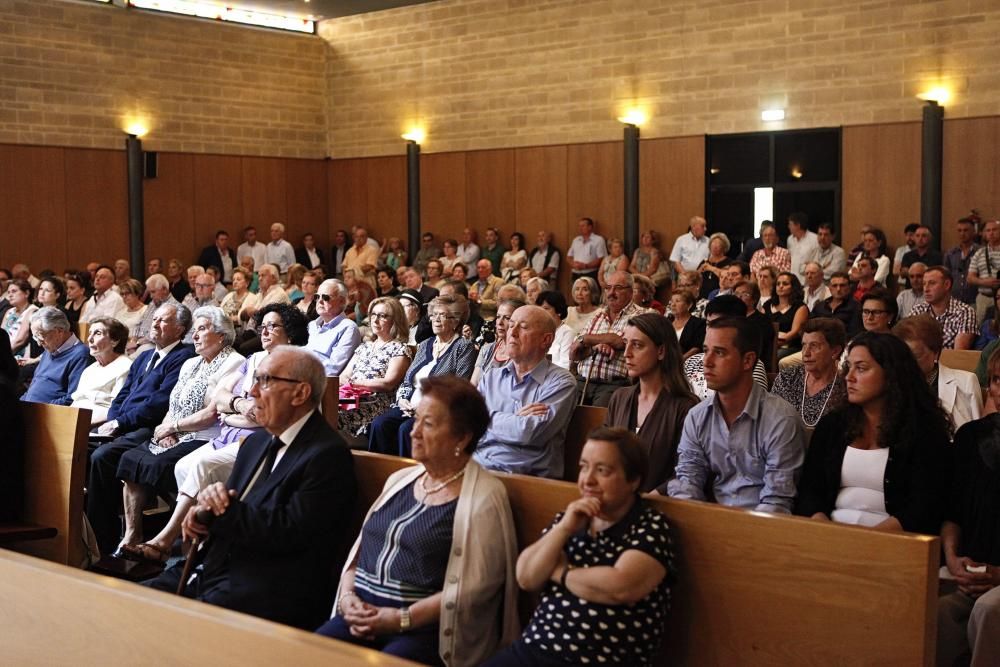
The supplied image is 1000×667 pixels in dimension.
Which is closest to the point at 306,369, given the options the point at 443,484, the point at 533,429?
the point at 443,484

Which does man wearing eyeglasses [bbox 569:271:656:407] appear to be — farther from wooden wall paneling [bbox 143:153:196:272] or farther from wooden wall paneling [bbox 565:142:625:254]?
wooden wall paneling [bbox 143:153:196:272]

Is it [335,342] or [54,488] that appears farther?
[335,342]

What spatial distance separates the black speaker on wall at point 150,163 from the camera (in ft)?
52.0

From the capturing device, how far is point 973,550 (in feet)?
10.8

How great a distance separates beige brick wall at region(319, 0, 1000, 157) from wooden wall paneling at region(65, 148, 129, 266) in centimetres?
331

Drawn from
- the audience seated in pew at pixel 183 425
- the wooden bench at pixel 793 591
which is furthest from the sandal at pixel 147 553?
the wooden bench at pixel 793 591

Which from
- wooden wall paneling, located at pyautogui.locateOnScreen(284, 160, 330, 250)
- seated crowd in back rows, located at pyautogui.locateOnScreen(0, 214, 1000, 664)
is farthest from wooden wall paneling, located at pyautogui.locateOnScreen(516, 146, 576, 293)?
seated crowd in back rows, located at pyautogui.locateOnScreen(0, 214, 1000, 664)

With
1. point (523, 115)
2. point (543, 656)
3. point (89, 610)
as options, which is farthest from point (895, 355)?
point (523, 115)

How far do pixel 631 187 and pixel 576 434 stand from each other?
10165 millimetres

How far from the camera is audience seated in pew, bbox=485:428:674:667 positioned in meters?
2.69

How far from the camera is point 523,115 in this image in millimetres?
15359

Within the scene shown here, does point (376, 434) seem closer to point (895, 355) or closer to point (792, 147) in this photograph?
point (895, 355)

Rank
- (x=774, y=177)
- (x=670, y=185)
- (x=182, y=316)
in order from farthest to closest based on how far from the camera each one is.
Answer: (x=670, y=185)
(x=774, y=177)
(x=182, y=316)

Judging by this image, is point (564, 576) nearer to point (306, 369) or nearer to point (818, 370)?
point (306, 369)
